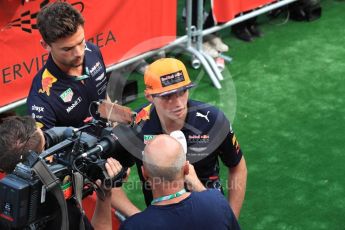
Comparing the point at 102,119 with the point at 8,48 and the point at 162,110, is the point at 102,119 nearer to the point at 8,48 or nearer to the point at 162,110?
the point at 162,110

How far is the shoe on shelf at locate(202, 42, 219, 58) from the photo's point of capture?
819 centimetres

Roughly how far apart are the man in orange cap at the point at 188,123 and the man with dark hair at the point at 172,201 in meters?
0.61

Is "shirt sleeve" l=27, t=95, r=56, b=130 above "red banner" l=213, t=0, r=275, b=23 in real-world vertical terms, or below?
above

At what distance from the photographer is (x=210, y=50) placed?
823 centimetres

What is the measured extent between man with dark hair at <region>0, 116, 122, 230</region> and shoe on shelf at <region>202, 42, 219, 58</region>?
459cm

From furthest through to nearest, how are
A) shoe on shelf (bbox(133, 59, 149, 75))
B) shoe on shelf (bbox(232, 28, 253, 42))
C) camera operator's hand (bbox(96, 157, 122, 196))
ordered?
shoe on shelf (bbox(232, 28, 253, 42)) < shoe on shelf (bbox(133, 59, 149, 75)) < camera operator's hand (bbox(96, 157, 122, 196))

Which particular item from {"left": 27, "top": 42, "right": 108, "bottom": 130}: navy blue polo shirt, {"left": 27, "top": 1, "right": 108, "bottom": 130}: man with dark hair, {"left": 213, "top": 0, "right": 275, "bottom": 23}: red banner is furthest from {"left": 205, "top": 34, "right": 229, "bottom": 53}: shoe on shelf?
{"left": 27, "top": 42, "right": 108, "bottom": 130}: navy blue polo shirt

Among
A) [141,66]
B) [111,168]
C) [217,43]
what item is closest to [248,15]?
[217,43]

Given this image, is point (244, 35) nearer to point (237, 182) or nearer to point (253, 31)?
point (253, 31)

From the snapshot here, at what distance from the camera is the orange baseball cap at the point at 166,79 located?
4.16 meters

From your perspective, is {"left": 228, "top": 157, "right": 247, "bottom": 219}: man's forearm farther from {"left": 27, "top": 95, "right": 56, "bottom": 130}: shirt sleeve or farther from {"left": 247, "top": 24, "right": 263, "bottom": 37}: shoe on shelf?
{"left": 247, "top": 24, "right": 263, "bottom": 37}: shoe on shelf

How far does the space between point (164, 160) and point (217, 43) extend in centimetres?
509

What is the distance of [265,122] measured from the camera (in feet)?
23.2

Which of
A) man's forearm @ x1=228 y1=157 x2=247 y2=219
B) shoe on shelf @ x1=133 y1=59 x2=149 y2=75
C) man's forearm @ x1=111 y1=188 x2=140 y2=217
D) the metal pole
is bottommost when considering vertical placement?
shoe on shelf @ x1=133 y1=59 x2=149 y2=75
